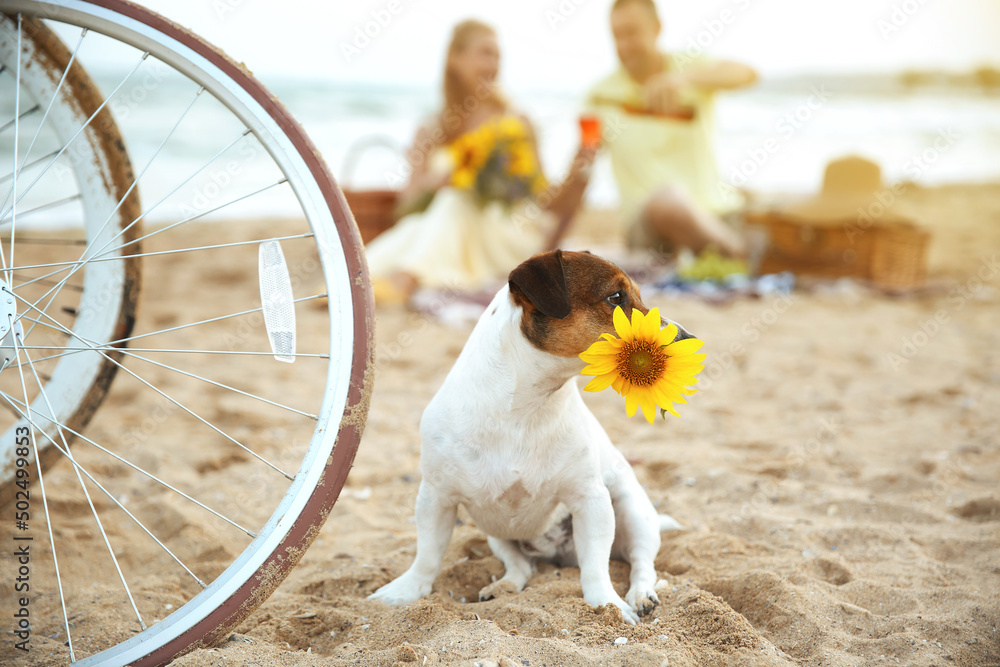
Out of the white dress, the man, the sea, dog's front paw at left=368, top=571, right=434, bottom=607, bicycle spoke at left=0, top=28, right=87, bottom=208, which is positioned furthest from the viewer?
the sea

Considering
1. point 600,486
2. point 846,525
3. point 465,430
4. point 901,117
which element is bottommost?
point 846,525

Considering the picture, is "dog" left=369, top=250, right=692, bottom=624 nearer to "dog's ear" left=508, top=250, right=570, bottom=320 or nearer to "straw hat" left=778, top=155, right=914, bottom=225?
"dog's ear" left=508, top=250, right=570, bottom=320

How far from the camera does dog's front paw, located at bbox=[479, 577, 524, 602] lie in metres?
2.38

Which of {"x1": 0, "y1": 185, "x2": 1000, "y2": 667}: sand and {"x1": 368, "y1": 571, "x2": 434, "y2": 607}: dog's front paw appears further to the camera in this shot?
{"x1": 368, "y1": 571, "x2": 434, "y2": 607}: dog's front paw

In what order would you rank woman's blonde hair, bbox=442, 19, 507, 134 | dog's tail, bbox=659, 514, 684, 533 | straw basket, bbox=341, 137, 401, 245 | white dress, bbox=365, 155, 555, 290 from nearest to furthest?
dog's tail, bbox=659, 514, 684, 533
white dress, bbox=365, 155, 555, 290
woman's blonde hair, bbox=442, 19, 507, 134
straw basket, bbox=341, 137, 401, 245

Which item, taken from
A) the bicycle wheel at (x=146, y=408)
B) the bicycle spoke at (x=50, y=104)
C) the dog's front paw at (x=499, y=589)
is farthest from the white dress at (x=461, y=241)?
the dog's front paw at (x=499, y=589)

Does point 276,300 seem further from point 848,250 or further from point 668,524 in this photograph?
point 848,250

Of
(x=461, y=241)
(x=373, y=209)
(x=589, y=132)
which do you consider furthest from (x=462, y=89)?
(x=589, y=132)

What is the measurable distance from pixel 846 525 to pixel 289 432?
283 cm

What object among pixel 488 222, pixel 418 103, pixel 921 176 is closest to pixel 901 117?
pixel 921 176

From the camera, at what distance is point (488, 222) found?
7809 millimetres

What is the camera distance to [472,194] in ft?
25.3

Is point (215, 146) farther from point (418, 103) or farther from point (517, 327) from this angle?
point (517, 327)

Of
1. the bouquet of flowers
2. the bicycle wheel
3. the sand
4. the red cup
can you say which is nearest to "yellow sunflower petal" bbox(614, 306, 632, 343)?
the bicycle wheel
